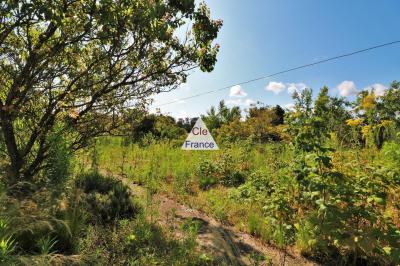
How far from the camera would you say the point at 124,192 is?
177 inches

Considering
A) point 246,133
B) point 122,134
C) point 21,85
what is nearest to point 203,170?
point 122,134

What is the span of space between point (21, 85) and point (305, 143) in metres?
3.20

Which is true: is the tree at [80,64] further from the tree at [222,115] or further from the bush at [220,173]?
the tree at [222,115]

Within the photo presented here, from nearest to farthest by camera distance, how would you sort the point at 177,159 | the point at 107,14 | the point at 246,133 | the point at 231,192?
1. the point at 107,14
2. the point at 231,192
3. the point at 177,159
4. the point at 246,133

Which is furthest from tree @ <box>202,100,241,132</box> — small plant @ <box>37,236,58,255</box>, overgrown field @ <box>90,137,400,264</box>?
small plant @ <box>37,236,58,255</box>

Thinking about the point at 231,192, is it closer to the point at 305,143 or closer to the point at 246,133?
the point at 305,143

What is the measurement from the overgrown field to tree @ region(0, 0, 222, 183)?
2.94 ft

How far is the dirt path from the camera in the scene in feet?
11.2

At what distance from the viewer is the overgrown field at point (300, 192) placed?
2.80 metres

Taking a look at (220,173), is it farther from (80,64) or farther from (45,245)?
(45,245)

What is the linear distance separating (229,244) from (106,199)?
1.64 metres

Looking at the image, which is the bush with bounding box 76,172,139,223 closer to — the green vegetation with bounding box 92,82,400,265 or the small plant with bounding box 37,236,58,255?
the small plant with bounding box 37,236,58,255

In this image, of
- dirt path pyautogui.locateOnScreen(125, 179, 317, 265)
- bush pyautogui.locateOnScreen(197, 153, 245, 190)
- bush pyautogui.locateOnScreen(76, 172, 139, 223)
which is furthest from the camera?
bush pyautogui.locateOnScreen(197, 153, 245, 190)

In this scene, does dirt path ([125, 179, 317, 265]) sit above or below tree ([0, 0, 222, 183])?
below
